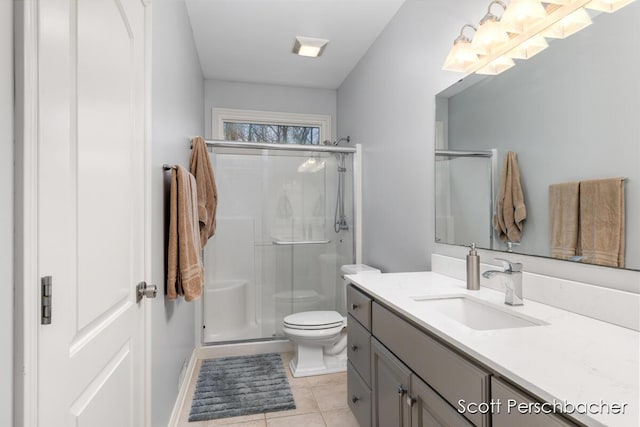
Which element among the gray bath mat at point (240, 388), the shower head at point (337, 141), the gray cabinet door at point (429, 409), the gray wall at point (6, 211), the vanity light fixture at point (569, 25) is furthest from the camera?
the shower head at point (337, 141)

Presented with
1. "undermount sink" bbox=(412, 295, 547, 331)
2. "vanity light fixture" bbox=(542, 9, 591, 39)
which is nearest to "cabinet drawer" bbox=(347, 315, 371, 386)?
"undermount sink" bbox=(412, 295, 547, 331)

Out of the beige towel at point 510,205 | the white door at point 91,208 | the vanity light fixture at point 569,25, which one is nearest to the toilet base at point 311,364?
the white door at point 91,208

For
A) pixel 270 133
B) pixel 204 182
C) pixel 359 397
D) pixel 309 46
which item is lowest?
pixel 359 397

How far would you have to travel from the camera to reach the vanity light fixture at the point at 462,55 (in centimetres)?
157

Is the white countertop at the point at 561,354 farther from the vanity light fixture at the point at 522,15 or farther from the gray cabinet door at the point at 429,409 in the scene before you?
the vanity light fixture at the point at 522,15

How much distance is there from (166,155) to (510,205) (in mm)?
1608

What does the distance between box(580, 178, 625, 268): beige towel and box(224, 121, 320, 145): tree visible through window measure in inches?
112

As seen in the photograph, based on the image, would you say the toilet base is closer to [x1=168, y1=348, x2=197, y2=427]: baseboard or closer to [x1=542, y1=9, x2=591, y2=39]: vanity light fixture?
[x1=168, y1=348, x2=197, y2=427]: baseboard

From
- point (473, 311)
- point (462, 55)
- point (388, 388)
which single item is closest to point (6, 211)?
point (388, 388)

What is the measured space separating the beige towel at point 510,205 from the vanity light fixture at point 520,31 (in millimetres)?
414

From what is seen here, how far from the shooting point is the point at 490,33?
4.68ft

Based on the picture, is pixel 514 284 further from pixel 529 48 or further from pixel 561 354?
pixel 529 48

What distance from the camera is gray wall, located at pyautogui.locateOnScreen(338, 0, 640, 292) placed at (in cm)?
185

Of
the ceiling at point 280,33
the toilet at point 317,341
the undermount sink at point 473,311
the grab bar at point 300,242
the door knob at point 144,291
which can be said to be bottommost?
the toilet at point 317,341
